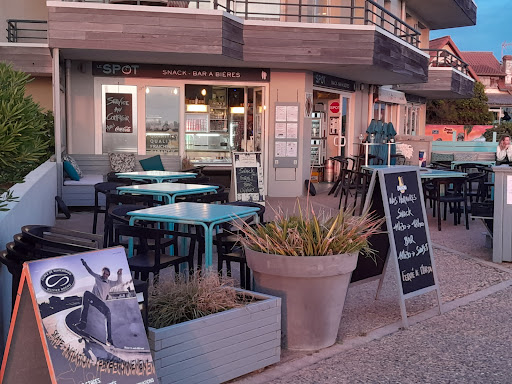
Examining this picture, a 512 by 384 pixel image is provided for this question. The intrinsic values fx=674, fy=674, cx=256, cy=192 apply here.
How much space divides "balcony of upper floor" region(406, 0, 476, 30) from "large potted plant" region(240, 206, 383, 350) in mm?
19243

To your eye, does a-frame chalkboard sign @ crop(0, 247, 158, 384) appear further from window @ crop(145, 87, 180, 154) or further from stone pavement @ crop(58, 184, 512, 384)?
window @ crop(145, 87, 180, 154)

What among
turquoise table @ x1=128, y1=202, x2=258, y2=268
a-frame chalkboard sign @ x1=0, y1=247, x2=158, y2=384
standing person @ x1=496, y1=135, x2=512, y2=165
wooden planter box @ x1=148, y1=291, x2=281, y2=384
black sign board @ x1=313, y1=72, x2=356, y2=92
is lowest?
wooden planter box @ x1=148, y1=291, x2=281, y2=384

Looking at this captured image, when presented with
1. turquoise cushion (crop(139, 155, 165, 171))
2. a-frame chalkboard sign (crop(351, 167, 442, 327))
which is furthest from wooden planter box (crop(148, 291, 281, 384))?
turquoise cushion (crop(139, 155, 165, 171))

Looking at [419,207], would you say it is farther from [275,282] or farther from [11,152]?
[11,152]

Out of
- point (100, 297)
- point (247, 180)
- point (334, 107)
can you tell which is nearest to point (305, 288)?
point (100, 297)

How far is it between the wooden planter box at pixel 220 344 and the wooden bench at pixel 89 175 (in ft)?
26.5

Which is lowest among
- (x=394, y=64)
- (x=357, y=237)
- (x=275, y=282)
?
(x=275, y=282)

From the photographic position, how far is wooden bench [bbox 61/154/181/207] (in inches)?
479

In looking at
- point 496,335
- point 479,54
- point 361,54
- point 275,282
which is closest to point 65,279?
point 275,282

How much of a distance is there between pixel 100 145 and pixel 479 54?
6003 centimetres

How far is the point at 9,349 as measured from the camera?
111 inches

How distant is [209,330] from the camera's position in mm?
4023

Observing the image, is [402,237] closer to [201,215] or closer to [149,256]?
[201,215]

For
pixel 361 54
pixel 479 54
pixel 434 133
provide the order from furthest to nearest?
pixel 479 54, pixel 434 133, pixel 361 54
